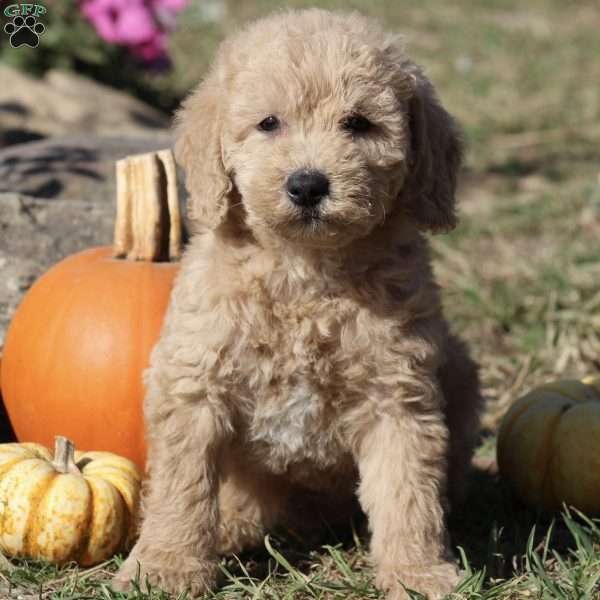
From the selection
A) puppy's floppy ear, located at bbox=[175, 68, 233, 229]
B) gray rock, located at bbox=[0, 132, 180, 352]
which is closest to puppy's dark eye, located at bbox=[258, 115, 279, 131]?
puppy's floppy ear, located at bbox=[175, 68, 233, 229]

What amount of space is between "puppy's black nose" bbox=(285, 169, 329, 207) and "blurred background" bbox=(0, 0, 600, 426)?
1.03 metres

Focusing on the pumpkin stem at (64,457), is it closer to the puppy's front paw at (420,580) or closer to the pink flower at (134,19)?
the puppy's front paw at (420,580)

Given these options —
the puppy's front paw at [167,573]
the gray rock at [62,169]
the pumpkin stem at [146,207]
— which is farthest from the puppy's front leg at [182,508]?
the gray rock at [62,169]

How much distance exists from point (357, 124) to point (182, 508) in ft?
4.40

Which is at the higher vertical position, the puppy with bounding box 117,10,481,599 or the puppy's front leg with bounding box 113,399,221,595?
the puppy with bounding box 117,10,481,599

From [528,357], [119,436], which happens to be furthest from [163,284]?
[528,357]

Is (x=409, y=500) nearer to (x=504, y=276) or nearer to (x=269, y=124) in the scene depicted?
Answer: (x=269, y=124)

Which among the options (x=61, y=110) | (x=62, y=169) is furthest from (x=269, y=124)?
(x=61, y=110)

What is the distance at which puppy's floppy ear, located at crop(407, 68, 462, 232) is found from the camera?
3357 millimetres

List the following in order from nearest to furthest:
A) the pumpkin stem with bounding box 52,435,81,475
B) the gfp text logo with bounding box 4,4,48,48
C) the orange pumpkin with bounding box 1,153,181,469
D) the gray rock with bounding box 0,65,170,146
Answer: the pumpkin stem with bounding box 52,435,81,475, the orange pumpkin with bounding box 1,153,181,469, the gfp text logo with bounding box 4,4,48,48, the gray rock with bounding box 0,65,170,146

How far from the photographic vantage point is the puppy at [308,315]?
315 centimetres

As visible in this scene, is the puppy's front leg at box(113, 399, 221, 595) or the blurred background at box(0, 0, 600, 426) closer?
the puppy's front leg at box(113, 399, 221, 595)

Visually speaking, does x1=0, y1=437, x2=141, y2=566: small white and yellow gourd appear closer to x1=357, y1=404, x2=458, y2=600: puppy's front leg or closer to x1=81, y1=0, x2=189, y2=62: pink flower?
x1=357, y1=404, x2=458, y2=600: puppy's front leg

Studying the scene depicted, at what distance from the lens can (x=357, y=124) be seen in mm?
3182
